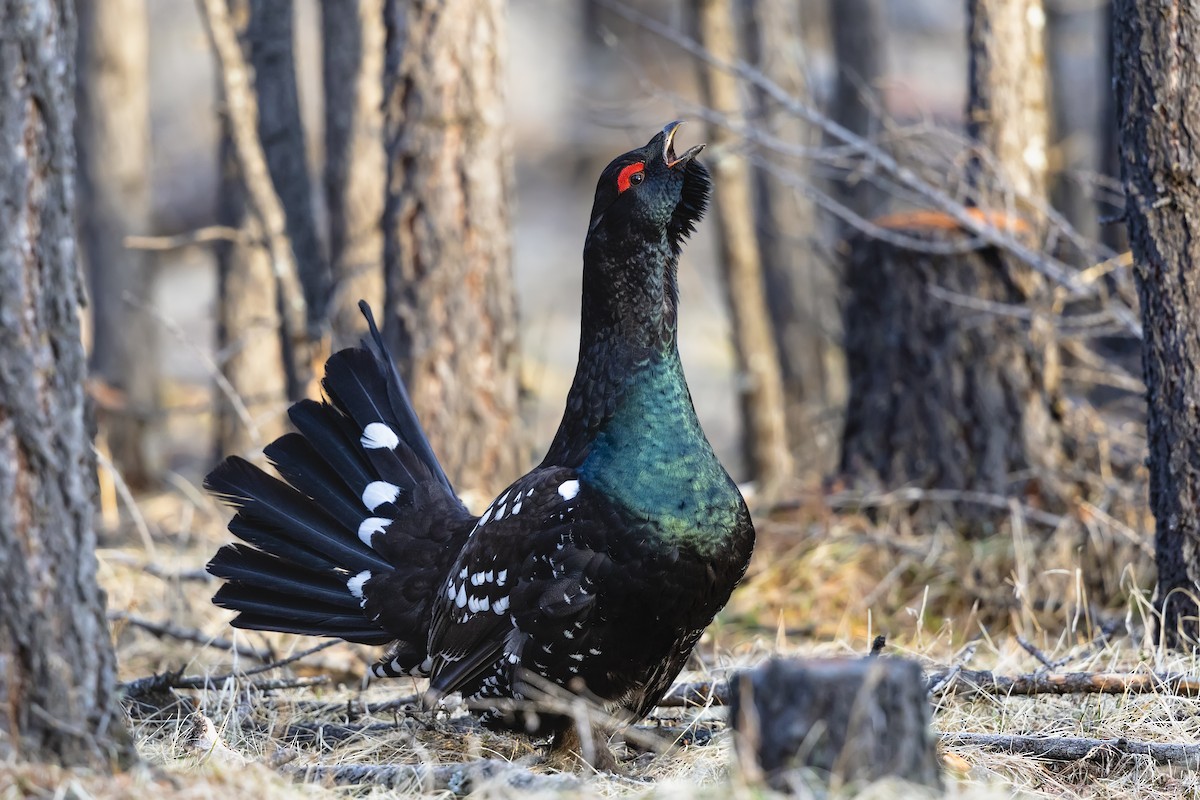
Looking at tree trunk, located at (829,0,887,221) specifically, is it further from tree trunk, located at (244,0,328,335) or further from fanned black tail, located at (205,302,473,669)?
fanned black tail, located at (205,302,473,669)

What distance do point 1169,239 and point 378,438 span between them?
9.30ft

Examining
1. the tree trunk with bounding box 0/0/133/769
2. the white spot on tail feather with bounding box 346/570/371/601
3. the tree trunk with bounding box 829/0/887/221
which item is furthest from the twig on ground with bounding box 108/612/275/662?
the tree trunk with bounding box 829/0/887/221

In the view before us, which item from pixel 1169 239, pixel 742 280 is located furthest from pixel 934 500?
pixel 742 280

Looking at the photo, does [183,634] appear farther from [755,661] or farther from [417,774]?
[755,661]

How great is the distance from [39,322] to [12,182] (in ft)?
0.98

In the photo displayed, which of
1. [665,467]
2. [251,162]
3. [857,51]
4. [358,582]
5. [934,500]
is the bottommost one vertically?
[934,500]

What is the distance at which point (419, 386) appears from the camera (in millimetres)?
6008

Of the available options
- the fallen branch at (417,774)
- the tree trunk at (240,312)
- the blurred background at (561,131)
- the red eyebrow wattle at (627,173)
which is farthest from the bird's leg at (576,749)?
the blurred background at (561,131)

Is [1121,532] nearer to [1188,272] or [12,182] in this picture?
[1188,272]

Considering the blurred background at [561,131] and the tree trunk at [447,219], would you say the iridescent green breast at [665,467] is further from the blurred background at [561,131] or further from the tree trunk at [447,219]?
the blurred background at [561,131]

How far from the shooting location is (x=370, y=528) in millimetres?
4516

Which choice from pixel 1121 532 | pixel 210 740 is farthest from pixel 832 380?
pixel 210 740

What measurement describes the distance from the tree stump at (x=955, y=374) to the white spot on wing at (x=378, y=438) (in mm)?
2939

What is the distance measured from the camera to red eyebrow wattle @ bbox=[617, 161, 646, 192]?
12.9 ft
